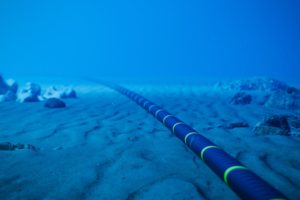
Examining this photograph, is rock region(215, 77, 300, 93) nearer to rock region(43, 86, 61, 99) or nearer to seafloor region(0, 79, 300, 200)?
seafloor region(0, 79, 300, 200)

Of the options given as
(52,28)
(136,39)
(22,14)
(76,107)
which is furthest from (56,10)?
(76,107)

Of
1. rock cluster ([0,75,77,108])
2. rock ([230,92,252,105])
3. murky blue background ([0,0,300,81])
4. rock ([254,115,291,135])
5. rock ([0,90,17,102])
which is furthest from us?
murky blue background ([0,0,300,81])

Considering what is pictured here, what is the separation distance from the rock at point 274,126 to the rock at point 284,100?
113 inches

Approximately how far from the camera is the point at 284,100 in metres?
7.34

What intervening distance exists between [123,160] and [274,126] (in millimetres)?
3170

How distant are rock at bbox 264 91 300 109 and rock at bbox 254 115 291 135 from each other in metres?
2.87

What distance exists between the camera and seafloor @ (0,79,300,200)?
2.54m

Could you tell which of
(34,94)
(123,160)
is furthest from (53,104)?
(123,160)

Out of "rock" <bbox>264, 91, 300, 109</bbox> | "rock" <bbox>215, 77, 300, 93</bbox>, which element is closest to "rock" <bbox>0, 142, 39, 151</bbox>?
"rock" <bbox>264, 91, 300, 109</bbox>

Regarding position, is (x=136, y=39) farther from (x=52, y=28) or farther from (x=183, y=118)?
(x=183, y=118)

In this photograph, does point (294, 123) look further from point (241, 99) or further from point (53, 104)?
point (53, 104)

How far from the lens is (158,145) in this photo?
392cm

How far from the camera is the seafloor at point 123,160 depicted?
2537 mm

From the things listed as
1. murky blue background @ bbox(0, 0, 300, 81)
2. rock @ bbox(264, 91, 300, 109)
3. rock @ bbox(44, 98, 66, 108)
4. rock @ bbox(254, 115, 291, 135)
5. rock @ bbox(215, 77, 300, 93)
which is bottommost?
rock @ bbox(254, 115, 291, 135)
